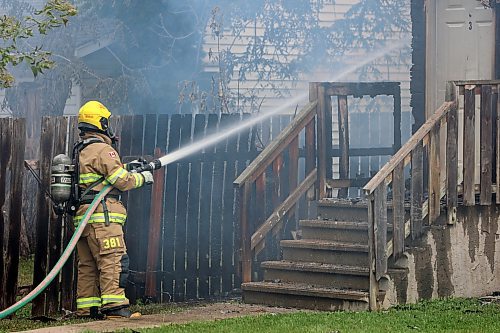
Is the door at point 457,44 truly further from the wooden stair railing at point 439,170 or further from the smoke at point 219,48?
the smoke at point 219,48

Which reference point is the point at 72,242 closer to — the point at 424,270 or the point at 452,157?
the point at 424,270

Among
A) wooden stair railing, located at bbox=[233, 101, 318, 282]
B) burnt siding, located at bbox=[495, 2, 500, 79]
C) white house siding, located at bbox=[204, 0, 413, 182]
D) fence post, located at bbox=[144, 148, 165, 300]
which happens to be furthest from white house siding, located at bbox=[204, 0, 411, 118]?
fence post, located at bbox=[144, 148, 165, 300]

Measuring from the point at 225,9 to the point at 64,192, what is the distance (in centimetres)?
1029

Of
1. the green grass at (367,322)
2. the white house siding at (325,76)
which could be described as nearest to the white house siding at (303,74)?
the white house siding at (325,76)

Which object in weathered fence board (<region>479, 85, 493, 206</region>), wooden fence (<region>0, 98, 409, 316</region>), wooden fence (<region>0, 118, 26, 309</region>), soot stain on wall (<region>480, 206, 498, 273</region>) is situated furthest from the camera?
wooden fence (<region>0, 98, 409, 316</region>)

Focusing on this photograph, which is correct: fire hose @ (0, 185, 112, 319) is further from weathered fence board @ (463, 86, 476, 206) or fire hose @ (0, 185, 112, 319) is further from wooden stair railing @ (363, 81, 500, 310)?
weathered fence board @ (463, 86, 476, 206)

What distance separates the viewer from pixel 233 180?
11930mm

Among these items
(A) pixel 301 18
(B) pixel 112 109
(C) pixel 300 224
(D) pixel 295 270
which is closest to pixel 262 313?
(D) pixel 295 270

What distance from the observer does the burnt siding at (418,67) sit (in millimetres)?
12906

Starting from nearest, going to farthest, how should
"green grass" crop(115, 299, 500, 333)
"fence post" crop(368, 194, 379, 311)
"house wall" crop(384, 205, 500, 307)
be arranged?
"green grass" crop(115, 299, 500, 333), "fence post" crop(368, 194, 379, 311), "house wall" crop(384, 205, 500, 307)

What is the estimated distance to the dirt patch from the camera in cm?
880

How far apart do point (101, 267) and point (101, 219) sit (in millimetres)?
443

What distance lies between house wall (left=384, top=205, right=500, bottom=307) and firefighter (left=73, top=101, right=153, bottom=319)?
265 cm

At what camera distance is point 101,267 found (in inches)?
375
